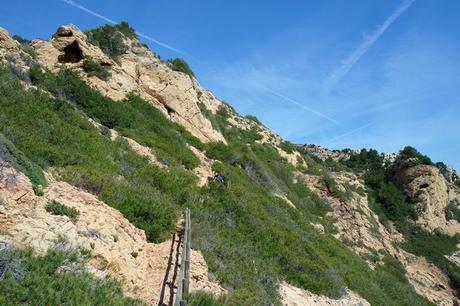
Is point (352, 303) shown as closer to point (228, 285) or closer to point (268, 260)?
point (268, 260)

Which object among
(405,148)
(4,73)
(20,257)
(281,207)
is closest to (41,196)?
(20,257)

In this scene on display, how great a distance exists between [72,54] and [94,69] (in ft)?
7.78

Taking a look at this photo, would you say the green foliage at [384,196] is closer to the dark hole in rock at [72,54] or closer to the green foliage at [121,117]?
the green foliage at [121,117]

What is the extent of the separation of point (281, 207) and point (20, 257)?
18.2 m

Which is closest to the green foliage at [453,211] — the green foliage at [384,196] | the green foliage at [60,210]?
the green foliage at [384,196]

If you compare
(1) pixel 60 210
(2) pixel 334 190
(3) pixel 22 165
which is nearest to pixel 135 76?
(3) pixel 22 165

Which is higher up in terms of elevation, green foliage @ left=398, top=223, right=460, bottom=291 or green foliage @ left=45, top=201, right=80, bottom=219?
green foliage @ left=398, top=223, right=460, bottom=291

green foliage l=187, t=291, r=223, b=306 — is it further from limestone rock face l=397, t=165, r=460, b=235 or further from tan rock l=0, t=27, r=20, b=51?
limestone rock face l=397, t=165, r=460, b=235

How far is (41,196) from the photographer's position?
384 inches

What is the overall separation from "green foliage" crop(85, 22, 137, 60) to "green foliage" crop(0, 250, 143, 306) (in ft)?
77.8

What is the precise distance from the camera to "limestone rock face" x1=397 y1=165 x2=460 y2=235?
47.3m

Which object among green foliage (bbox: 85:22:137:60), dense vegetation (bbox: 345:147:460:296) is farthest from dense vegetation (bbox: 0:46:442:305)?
dense vegetation (bbox: 345:147:460:296)

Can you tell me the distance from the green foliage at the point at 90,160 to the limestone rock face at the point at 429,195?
37379mm

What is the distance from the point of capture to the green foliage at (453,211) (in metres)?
50.7
